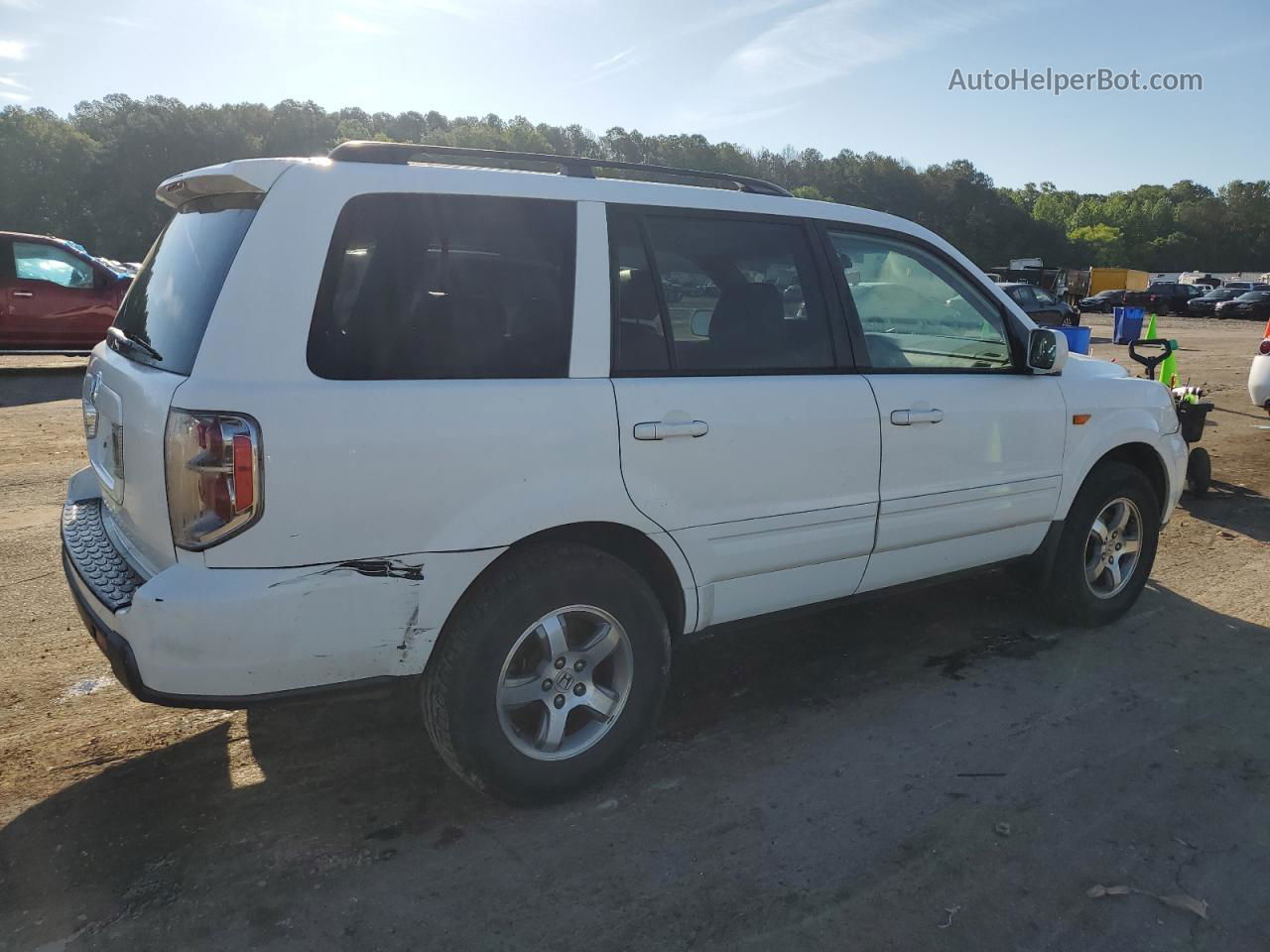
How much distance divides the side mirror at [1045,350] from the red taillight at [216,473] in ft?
10.4

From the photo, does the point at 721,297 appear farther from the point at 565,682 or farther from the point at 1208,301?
the point at 1208,301

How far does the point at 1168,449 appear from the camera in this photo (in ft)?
15.2

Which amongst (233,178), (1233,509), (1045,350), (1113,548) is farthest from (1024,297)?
(233,178)

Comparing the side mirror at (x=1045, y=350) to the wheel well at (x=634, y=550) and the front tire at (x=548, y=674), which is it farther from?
the front tire at (x=548, y=674)

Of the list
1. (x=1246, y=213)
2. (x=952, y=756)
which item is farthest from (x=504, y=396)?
(x=1246, y=213)

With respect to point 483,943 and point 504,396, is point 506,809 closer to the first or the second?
point 483,943

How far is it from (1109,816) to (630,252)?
7.84 ft

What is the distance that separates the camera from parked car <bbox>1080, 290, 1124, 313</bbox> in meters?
48.3

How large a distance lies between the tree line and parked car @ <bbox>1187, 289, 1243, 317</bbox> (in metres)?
20.5

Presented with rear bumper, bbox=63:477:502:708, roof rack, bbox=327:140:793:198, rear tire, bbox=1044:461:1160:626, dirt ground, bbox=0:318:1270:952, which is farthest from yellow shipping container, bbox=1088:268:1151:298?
rear bumper, bbox=63:477:502:708

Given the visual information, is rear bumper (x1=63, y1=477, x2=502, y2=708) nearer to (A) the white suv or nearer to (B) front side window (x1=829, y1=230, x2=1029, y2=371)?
(A) the white suv

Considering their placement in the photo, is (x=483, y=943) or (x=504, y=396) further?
(x=504, y=396)

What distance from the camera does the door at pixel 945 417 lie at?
3568 mm

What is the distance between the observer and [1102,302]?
48531 millimetres
